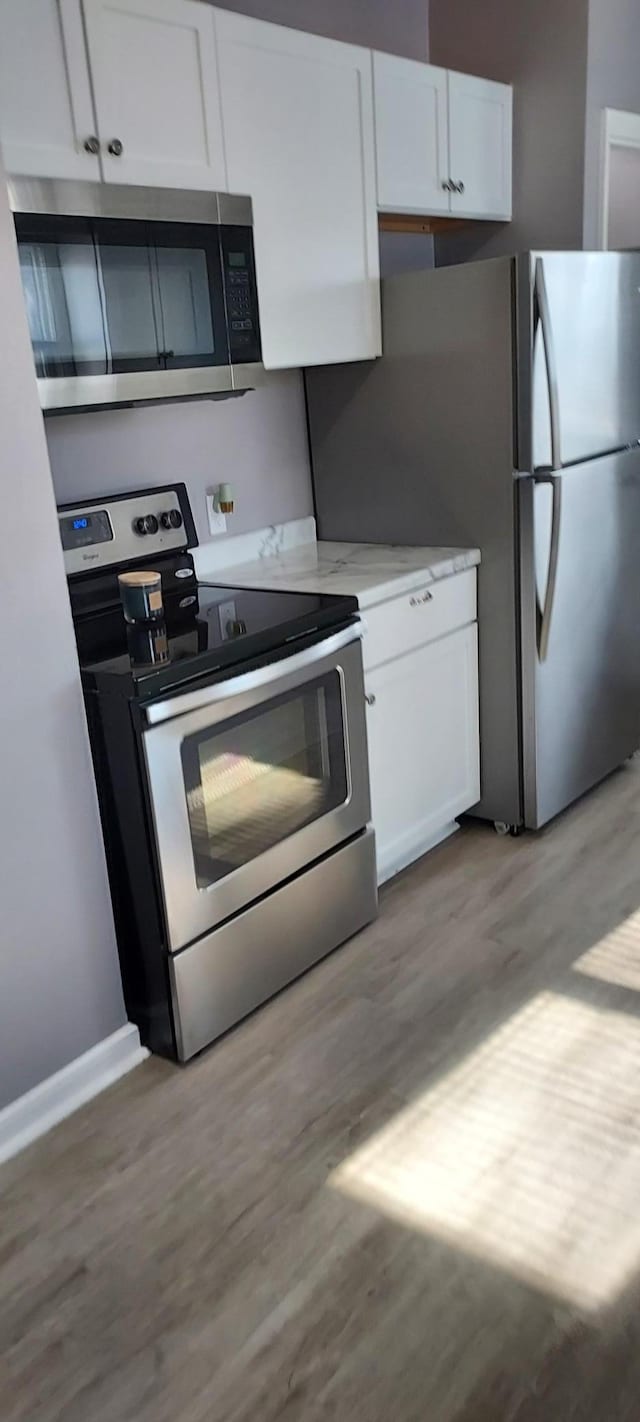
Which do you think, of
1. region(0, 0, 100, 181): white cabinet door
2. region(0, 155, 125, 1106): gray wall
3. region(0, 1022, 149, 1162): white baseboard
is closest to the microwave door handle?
region(0, 0, 100, 181): white cabinet door

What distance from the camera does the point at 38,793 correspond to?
6.68ft

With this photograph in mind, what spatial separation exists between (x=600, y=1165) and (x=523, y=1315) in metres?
0.37

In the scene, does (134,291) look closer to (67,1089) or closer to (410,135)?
(410,135)

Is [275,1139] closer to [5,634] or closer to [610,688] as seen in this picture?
[5,634]

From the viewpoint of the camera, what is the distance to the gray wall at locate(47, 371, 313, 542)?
101 inches

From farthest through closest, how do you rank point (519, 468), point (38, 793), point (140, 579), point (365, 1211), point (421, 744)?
point (421, 744) → point (519, 468) → point (140, 579) → point (38, 793) → point (365, 1211)

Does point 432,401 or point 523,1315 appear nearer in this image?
point 523,1315

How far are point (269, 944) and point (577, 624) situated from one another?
1367 millimetres

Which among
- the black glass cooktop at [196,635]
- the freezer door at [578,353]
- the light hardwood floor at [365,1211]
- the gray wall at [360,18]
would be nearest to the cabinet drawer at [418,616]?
the black glass cooktop at [196,635]

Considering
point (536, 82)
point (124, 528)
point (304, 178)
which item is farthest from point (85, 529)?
point (536, 82)

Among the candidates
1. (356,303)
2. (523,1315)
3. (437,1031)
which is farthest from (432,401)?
(523,1315)

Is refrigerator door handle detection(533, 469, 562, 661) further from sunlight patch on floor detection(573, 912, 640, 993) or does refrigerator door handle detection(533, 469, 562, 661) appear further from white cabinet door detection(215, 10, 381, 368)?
sunlight patch on floor detection(573, 912, 640, 993)

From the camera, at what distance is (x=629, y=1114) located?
82.0 inches

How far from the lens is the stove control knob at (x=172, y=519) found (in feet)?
8.82
